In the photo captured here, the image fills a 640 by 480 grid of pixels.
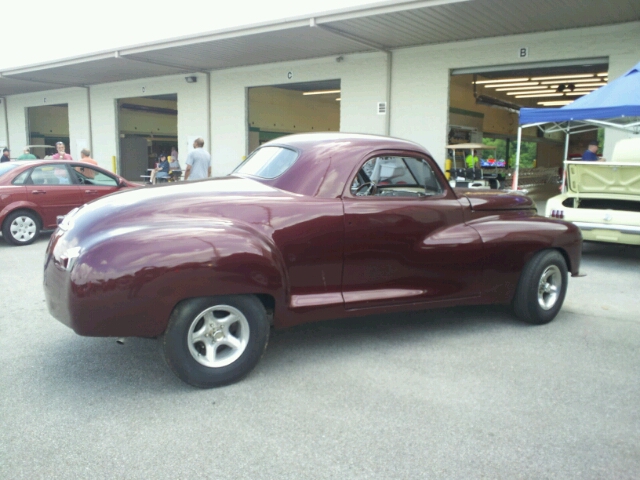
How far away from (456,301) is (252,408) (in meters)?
2.10

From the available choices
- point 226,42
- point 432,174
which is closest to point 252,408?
point 432,174

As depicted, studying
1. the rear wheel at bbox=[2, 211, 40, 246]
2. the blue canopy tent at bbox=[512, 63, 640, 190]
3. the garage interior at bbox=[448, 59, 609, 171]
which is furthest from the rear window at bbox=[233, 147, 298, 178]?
the garage interior at bbox=[448, 59, 609, 171]

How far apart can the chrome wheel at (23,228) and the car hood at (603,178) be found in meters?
8.92

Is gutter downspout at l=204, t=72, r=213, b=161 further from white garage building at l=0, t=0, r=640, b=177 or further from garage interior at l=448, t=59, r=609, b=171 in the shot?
garage interior at l=448, t=59, r=609, b=171

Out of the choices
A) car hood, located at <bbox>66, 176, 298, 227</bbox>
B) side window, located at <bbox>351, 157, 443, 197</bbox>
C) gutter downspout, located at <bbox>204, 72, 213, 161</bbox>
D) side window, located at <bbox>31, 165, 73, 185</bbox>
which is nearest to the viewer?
car hood, located at <bbox>66, 176, 298, 227</bbox>

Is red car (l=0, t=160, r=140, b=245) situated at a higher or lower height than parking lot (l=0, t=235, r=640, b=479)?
higher

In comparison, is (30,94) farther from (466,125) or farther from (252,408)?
(252,408)

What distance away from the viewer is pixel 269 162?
4656 mm

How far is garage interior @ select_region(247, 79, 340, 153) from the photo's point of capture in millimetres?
25156

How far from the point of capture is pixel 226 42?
1573 centimetres

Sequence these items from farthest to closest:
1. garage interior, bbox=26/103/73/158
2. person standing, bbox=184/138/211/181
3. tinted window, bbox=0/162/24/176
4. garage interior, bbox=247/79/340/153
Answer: garage interior, bbox=26/103/73/158, garage interior, bbox=247/79/340/153, person standing, bbox=184/138/211/181, tinted window, bbox=0/162/24/176

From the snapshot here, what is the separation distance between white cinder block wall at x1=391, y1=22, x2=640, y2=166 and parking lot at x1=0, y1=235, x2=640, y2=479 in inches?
381

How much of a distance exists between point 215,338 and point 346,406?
94cm

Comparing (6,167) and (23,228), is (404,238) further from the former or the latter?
(6,167)
